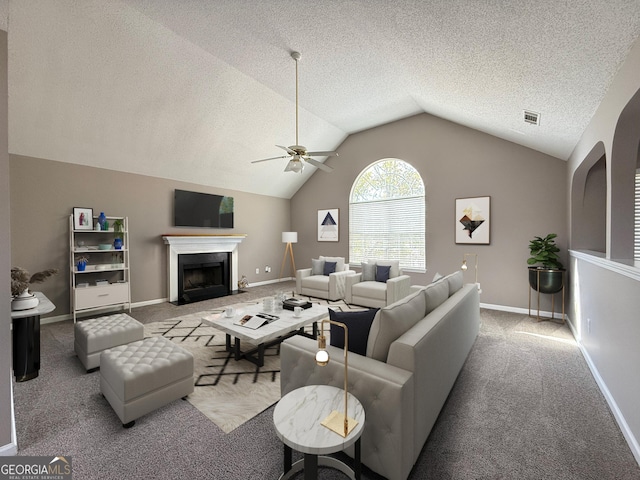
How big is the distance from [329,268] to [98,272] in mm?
4111

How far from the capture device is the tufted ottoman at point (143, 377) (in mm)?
1856

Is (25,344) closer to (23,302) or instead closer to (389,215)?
(23,302)

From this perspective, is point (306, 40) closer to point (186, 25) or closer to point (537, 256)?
point (186, 25)

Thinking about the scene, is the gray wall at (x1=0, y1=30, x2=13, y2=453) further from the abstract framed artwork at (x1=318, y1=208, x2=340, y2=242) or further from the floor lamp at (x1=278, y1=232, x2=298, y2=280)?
the abstract framed artwork at (x1=318, y1=208, x2=340, y2=242)

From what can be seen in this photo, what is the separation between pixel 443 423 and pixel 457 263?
3834mm

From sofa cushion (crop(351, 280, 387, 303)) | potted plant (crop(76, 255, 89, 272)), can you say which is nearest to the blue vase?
potted plant (crop(76, 255, 89, 272))

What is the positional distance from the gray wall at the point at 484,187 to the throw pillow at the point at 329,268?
168 cm

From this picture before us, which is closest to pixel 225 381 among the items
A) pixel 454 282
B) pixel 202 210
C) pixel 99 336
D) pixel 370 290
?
pixel 99 336

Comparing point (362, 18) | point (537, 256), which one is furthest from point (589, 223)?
point (362, 18)

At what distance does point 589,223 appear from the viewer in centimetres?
377

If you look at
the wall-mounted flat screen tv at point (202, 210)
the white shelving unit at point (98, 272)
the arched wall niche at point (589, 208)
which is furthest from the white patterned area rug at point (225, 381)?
the arched wall niche at point (589, 208)

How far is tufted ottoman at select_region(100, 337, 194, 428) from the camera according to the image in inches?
73.1

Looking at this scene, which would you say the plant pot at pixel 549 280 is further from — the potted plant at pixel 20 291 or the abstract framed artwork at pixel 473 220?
the potted plant at pixel 20 291

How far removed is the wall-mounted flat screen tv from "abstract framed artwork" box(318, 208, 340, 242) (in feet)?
7.35
